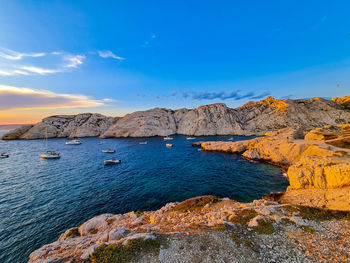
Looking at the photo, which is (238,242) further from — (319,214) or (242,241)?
(319,214)

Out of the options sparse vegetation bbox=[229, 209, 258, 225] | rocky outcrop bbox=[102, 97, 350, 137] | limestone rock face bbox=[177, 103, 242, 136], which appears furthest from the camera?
limestone rock face bbox=[177, 103, 242, 136]

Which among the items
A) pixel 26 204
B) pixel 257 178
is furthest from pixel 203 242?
pixel 26 204

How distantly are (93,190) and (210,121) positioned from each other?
94.2 metres

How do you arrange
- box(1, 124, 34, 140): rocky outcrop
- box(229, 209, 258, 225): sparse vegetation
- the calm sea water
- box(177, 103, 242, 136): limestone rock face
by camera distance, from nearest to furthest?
box(229, 209, 258, 225): sparse vegetation < the calm sea water < box(177, 103, 242, 136): limestone rock face < box(1, 124, 34, 140): rocky outcrop

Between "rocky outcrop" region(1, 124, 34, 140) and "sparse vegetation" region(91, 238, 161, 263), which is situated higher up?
"rocky outcrop" region(1, 124, 34, 140)

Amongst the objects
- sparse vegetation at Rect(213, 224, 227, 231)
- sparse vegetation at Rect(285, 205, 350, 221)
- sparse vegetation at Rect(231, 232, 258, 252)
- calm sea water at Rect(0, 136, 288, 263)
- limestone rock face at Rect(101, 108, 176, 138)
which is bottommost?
calm sea water at Rect(0, 136, 288, 263)

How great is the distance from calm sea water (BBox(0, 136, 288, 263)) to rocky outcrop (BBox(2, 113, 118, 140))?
79.6m

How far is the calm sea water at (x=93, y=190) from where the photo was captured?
1484 centimetres

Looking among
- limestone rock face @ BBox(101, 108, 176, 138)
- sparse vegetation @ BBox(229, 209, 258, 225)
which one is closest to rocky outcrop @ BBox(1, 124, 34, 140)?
limestone rock face @ BBox(101, 108, 176, 138)

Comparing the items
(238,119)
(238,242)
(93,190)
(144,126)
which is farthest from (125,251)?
(238,119)

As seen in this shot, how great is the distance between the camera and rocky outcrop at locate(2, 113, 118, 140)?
10250 centimetres

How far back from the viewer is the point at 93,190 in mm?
22875

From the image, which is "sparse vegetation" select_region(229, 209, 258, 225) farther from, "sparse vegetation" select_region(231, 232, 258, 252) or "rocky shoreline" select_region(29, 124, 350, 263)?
"sparse vegetation" select_region(231, 232, 258, 252)

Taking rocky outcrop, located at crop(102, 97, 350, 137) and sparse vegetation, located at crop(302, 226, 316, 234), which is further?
rocky outcrop, located at crop(102, 97, 350, 137)
